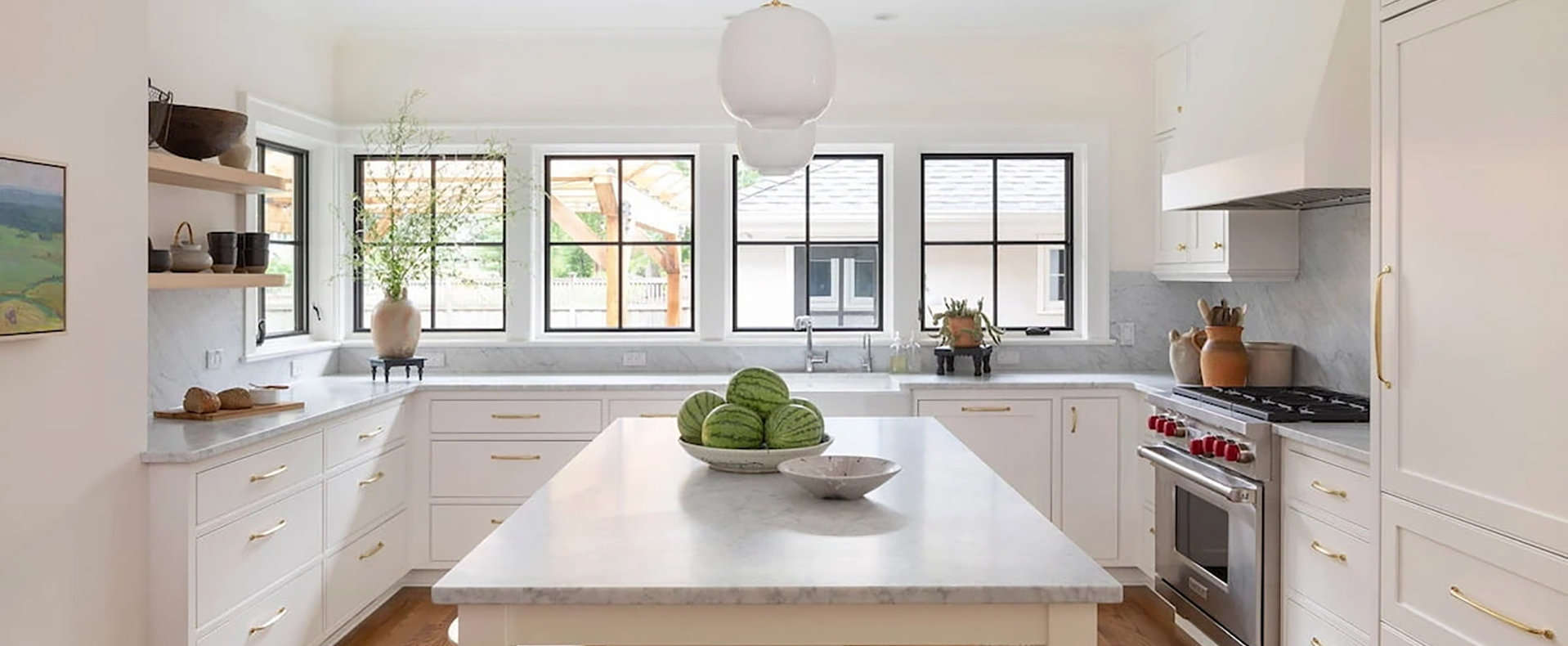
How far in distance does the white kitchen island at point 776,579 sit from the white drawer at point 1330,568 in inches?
56.9

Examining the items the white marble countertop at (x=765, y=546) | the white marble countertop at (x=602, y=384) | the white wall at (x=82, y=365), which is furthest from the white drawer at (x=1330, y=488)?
the white wall at (x=82, y=365)

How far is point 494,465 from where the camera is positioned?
444 centimetres

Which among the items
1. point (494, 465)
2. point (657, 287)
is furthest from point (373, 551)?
point (657, 287)

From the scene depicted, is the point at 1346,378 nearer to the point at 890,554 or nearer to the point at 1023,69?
the point at 1023,69

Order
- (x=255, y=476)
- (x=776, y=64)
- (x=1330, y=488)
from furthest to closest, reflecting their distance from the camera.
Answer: (x=255, y=476)
(x=1330, y=488)
(x=776, y=64)

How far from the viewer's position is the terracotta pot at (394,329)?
4492 mm

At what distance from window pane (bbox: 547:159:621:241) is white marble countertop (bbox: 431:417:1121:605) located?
3087mm

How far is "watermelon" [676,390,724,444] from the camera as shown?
7.48 feet

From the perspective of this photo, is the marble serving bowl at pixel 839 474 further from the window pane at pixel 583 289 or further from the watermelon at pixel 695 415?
the window pane at pixel 583 289

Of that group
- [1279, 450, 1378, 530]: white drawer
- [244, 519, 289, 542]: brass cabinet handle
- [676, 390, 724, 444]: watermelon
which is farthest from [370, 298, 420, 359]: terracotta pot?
[1279, 450, 1378, 530]: white drawer

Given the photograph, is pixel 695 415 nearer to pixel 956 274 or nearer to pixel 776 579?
pixel 776 579

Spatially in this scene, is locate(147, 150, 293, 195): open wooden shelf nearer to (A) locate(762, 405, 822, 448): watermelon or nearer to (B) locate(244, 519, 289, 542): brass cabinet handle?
(B) locate(244, 519, 289, 542): brass cabinet handle

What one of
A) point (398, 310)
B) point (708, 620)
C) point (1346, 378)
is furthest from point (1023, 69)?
point (708, 620)

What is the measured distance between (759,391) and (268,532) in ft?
6.39
